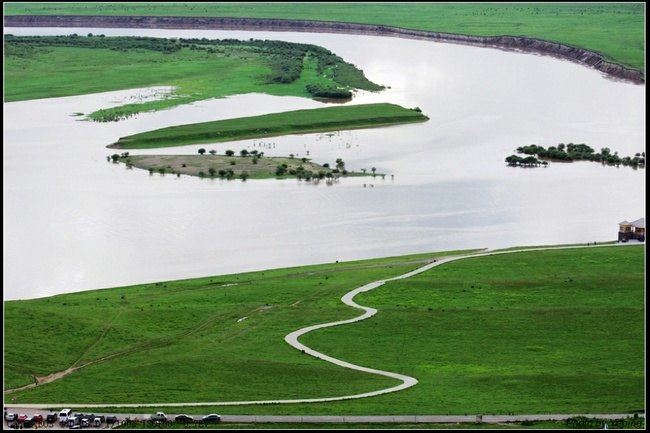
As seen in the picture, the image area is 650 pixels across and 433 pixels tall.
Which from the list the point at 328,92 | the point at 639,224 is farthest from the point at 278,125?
the point at 639,224

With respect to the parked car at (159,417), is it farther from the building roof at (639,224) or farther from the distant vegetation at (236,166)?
the distant vegetation at (236,166)

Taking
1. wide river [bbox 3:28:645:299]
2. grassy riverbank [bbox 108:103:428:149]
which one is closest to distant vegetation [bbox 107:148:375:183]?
wide river [bbox 3:28:645:299]

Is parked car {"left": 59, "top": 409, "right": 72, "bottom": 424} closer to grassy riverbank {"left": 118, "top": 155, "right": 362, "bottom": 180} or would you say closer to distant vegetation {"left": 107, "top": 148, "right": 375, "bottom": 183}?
distant vegetation {"left": 107, "top": 148, "right": 375, "bottom": 183}

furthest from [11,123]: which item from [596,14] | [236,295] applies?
[596,14]

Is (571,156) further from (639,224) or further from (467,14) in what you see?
(467,14)

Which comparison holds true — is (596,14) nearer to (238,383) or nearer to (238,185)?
(238,185)

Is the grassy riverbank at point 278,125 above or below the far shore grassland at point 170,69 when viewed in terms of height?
below

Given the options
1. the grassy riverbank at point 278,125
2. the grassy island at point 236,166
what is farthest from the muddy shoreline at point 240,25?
the grassy island at point 236,166
